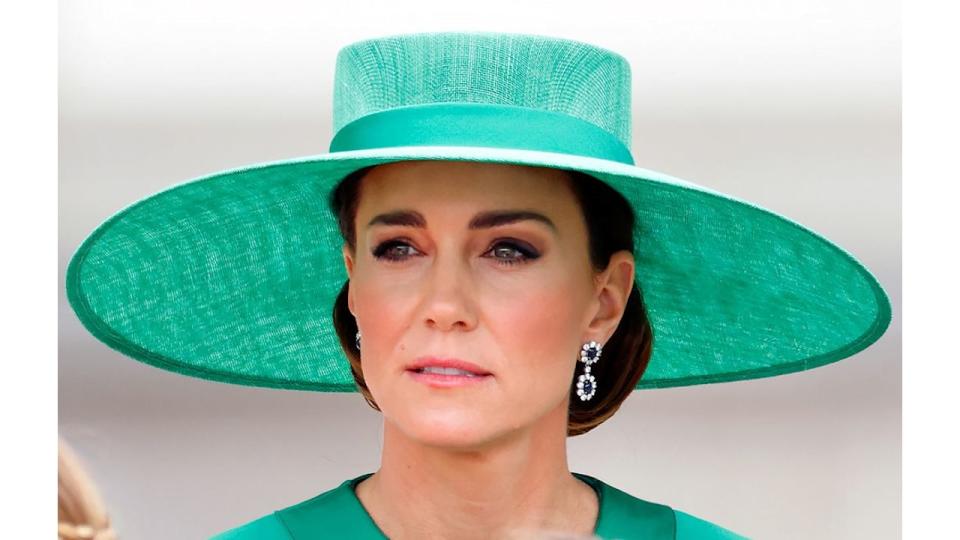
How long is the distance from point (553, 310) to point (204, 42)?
803 millimetres

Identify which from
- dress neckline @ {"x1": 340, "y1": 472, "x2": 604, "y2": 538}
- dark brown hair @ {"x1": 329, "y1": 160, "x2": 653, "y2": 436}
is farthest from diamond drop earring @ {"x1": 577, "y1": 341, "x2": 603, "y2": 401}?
dress neckline @ {"x1": 340, "y1": 472, "x2": 604, "y2": 538}

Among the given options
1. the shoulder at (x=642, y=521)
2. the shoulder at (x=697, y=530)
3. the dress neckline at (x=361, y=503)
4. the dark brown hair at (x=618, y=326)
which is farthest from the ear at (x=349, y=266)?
the shoulder at (x=697, y=530)

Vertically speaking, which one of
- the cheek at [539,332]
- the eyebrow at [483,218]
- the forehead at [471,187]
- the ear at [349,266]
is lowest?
the cheek at [539,332]

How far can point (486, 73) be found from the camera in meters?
1.87

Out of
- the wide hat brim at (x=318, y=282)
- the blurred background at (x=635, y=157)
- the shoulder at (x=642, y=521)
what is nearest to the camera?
the wide hat brim at (x=318, y=282)

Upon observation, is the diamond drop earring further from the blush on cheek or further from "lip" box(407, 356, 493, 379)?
"lip" box(407, 356, 493, 379)

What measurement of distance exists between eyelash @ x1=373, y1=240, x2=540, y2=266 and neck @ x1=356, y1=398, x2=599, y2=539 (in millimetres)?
229

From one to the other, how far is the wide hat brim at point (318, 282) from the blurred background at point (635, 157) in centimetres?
9

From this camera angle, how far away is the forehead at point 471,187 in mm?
1859

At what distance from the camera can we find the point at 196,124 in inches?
91.2

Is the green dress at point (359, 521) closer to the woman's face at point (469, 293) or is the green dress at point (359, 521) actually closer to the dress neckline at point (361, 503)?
the dress neckline at point (361, 503)

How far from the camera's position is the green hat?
6.10ft
